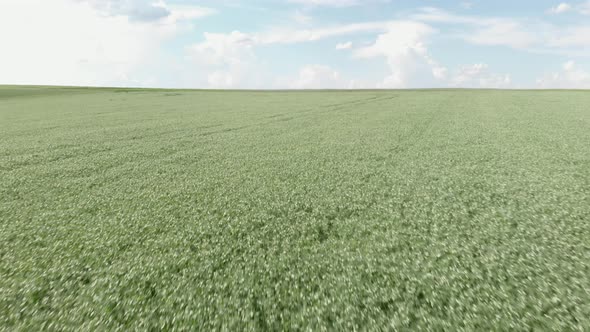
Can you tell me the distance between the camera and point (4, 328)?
199 centimetres

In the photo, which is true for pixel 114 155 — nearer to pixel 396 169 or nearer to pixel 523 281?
pixel 396 169

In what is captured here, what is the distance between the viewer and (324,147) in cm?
754

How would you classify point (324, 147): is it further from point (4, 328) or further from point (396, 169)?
point (4, 328)

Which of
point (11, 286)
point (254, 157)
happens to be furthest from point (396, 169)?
point (11, 286)

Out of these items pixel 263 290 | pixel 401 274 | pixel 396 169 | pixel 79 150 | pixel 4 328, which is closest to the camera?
pixel 4 328

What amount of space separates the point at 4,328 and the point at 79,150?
671 centimetres

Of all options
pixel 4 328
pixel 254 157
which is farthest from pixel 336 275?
pixel 254 157

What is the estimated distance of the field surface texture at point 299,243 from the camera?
206 cm

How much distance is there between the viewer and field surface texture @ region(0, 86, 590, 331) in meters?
2.06

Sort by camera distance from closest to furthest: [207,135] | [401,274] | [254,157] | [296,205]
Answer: [401,274], [296,205], [254,157], [207,135]

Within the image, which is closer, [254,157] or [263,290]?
[263,290]

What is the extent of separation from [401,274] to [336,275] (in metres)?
0.54

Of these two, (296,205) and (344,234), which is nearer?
(344,234)

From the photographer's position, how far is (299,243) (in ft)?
9.77
